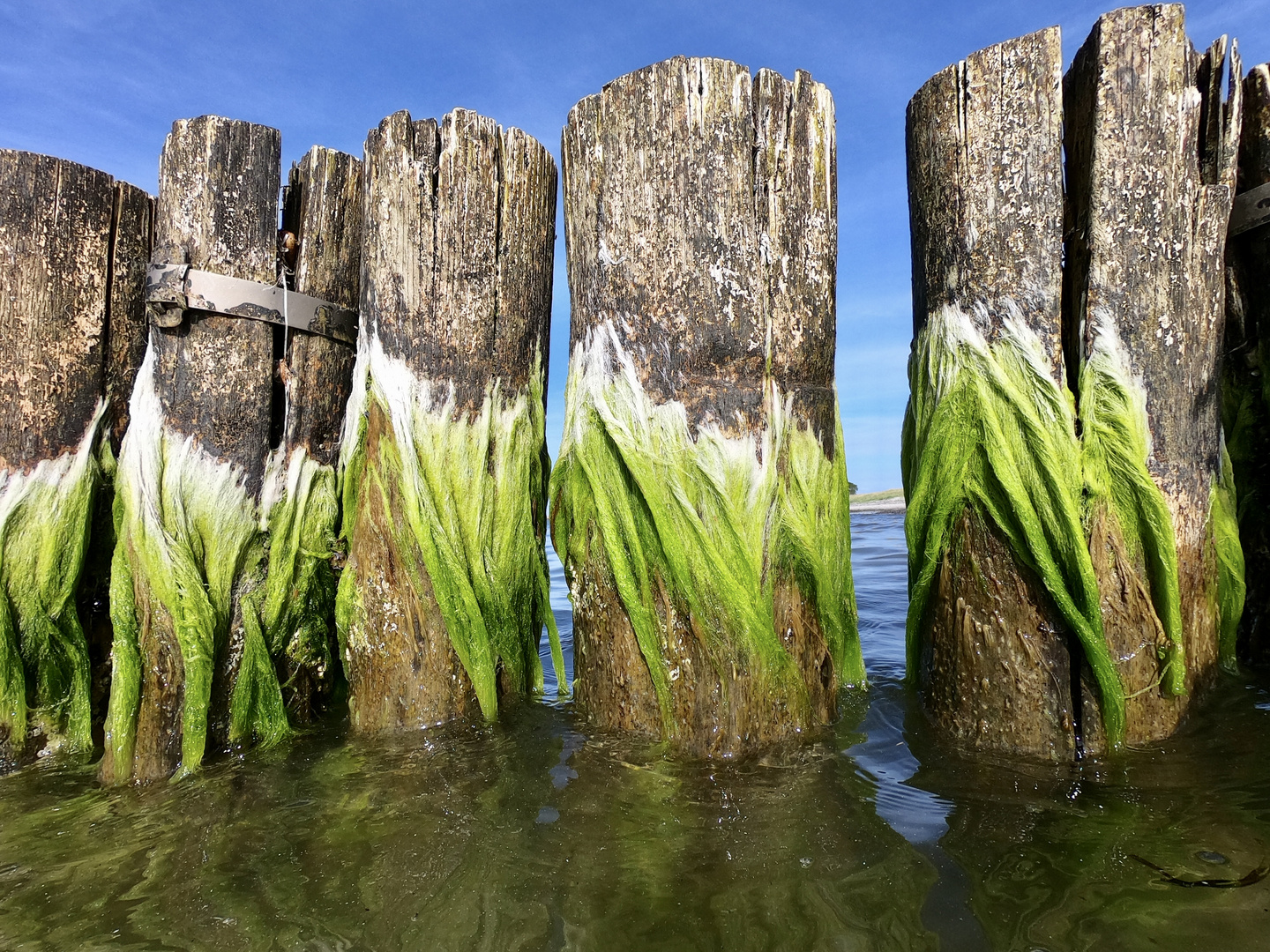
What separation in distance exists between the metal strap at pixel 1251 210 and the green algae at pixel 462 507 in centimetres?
294

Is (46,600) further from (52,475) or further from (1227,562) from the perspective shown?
(1227,562)

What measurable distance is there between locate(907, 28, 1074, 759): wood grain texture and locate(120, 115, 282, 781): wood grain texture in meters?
2.72

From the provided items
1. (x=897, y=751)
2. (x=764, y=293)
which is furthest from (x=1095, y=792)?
(x=764, y=293)

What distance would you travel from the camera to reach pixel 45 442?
10.2ft

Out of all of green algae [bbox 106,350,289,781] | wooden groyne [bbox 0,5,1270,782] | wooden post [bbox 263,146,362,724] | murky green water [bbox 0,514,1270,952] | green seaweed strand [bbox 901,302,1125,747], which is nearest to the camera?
murky green water [bbox 0,514,1270,952]

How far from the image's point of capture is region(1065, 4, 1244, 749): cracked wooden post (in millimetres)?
2500

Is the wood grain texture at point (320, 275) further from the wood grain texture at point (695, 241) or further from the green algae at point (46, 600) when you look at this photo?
the wood grain texture at point (695, 241)

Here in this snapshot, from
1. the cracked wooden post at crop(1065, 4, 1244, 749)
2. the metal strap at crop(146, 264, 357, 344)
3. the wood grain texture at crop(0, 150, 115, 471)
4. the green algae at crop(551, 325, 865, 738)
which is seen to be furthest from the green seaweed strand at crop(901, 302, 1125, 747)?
the wood grain texture at crop(0, 150, 115, 471)

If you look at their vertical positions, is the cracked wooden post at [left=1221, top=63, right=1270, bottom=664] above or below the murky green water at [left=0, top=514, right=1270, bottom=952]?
above

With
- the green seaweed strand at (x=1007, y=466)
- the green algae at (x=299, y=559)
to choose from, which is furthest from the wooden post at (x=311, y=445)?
the green seaweed strand at (x=1007, y=466)

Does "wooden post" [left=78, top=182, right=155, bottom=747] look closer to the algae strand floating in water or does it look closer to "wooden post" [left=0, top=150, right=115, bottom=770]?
"wooden post" [left=0, top=150, right=115, bottom=770]

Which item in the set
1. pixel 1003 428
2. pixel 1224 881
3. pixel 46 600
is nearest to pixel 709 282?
pixel 1003 428

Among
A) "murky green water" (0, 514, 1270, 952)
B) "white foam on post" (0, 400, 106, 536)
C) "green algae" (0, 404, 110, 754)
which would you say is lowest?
"murky green water" (0, 514, 1270, 952)

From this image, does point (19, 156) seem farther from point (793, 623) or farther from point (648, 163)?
point (793, 623)
